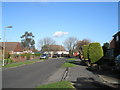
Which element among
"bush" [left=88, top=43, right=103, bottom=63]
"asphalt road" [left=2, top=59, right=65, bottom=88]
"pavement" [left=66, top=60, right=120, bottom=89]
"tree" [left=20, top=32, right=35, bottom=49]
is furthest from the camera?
"tree" [left=20, top=32, right=35, bottom=49]

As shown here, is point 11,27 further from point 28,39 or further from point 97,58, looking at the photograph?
point 28,39

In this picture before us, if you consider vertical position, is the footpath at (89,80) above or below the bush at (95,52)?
below

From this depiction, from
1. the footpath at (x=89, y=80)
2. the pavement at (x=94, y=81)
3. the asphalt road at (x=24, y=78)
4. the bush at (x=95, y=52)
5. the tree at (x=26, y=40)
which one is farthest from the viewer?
the tree at (x=26, y=40)

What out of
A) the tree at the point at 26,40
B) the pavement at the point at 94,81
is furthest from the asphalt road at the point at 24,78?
the tree at the point at 26,40

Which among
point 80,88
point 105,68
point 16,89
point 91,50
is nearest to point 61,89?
point 80,88

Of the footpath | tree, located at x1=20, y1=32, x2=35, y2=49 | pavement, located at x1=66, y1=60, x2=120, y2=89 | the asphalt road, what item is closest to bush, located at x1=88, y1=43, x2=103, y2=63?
the asphalt road

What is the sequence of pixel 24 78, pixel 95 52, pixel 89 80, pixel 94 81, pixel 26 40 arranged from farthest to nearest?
pixel 26 40 < pixel 95 52 < pixel 24 78 < pixel 89 80 < pixel 94 81

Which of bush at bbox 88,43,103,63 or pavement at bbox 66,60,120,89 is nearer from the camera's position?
pavement at bbox 66,60,120,89

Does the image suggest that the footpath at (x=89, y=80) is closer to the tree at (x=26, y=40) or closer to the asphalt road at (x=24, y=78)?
the asphalt road at (x=24, y=78)

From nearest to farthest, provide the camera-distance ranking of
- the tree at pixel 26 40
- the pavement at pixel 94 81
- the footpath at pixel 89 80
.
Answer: the pavement at pixel 94 81 → the footpath at pixel 89 80 → the tree at pixel 26 40

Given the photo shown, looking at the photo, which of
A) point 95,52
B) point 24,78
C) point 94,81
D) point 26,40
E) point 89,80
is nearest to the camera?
point 94,81

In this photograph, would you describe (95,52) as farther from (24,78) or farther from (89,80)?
(24,78)

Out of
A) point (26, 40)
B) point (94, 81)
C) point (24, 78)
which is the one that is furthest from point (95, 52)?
point (26, 40)

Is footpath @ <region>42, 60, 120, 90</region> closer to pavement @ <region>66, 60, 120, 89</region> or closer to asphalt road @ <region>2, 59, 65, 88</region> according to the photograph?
pavement @ <region>66, 60, 120, 89</region>
